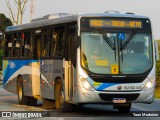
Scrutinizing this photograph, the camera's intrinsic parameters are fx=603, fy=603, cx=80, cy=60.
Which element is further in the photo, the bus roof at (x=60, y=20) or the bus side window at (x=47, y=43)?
the bus side window at (x=47, y=43)

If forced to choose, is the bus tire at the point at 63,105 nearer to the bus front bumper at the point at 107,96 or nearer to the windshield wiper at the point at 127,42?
the bus front bumper at the point at 107,96

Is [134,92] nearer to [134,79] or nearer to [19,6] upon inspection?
[134,79]

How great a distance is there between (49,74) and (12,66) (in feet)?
16.6

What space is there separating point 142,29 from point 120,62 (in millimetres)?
→ 1412

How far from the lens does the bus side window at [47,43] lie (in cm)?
2124

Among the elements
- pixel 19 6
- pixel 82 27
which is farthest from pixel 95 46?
pixel 19 6

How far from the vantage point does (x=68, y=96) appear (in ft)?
63.7

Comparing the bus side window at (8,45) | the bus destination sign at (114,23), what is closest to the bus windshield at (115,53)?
the bus destination sign at (114,23)

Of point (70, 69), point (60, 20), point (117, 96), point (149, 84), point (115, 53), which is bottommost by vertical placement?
point (117, 96)

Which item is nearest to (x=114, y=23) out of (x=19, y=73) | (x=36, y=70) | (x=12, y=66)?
(x=36, y=70)

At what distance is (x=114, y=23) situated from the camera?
19.2 metres

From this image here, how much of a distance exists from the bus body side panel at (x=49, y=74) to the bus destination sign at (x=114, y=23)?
6.15 feet

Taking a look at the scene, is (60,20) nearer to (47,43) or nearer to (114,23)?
(47,43)

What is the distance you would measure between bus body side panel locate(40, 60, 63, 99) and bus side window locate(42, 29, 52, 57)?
29cm
